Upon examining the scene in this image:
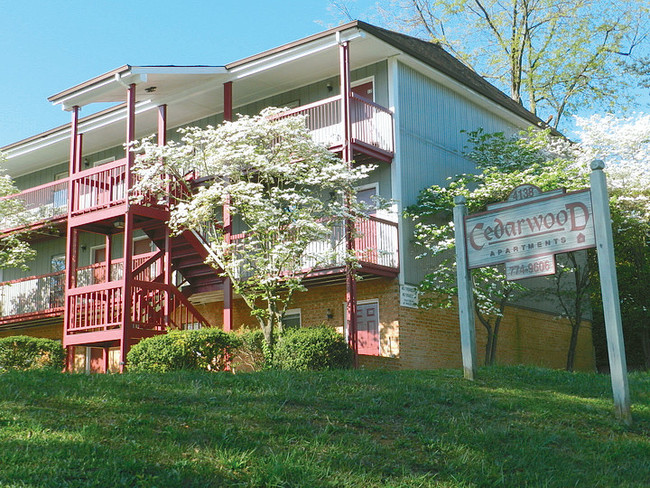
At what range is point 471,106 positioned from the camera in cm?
2264

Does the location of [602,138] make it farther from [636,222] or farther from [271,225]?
[271,225]

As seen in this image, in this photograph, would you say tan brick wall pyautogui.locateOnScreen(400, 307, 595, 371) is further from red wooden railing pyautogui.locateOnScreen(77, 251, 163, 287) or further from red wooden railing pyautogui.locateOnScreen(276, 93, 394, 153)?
red wooden railing pyautogui.locateOnScreen(77, 251, 163, 287)

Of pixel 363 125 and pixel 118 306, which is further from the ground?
pixel 363 125

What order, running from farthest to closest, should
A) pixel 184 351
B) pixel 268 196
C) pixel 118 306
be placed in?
pixel 118 306 → pixel 268 196 → pixel 184 351

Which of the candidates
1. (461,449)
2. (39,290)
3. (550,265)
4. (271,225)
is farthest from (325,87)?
(461,449)

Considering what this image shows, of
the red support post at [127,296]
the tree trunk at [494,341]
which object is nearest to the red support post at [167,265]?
the red support post at [127,296]

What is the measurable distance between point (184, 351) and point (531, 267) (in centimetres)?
678

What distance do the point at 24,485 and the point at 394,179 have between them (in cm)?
1356

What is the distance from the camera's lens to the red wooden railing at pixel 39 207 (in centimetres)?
2255

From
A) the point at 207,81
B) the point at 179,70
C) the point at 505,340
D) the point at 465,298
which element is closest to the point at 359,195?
the point at 207,81

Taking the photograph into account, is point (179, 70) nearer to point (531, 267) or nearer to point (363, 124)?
point (363, 124)

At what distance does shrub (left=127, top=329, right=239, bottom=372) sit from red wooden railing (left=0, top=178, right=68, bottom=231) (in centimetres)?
800

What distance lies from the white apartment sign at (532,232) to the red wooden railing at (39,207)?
44.7 ft

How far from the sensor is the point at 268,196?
17578mm
